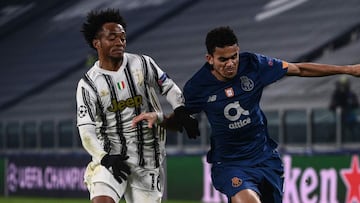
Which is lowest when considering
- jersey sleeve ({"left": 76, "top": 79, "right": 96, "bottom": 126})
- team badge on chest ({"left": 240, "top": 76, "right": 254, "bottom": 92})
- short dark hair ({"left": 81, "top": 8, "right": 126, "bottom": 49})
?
jersey sleeve ({"left": 76, "top": 79, "right": 96, "bottom": 126})

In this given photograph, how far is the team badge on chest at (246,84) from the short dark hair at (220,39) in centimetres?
31

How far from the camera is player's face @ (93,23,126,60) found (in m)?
7.07

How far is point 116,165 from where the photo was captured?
6984 millimetres

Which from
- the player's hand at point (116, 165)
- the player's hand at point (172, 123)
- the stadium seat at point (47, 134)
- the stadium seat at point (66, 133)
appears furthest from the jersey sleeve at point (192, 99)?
the stadium seat at point (47, 134)

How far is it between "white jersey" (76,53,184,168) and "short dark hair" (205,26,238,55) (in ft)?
1.62

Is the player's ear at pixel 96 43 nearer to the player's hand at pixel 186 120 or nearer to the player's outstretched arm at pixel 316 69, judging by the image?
the player's hand at pixel 186 120

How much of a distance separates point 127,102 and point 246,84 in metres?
0.86

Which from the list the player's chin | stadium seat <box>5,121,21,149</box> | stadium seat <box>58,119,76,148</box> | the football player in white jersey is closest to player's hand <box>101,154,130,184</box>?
the football player in white jersey

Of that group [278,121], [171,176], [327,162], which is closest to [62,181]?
[171,176]

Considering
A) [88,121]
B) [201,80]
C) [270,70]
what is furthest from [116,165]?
[270,70]

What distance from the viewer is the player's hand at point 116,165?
6980mm

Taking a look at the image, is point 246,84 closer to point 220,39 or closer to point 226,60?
point 226,60

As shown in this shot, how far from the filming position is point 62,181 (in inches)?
689

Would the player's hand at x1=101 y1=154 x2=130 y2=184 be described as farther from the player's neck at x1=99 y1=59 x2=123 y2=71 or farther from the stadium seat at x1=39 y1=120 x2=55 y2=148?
the stadium seat at x1=39 y1=120 x2=55 y2=148
